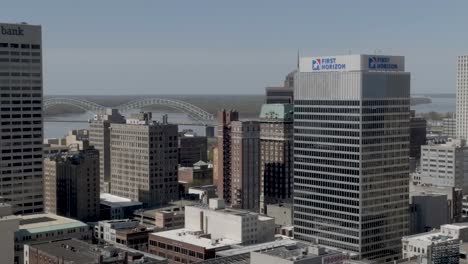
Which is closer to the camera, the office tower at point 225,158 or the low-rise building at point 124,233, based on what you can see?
the low-rise building at point 124,233

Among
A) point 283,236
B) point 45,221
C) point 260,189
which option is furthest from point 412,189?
point 45,221

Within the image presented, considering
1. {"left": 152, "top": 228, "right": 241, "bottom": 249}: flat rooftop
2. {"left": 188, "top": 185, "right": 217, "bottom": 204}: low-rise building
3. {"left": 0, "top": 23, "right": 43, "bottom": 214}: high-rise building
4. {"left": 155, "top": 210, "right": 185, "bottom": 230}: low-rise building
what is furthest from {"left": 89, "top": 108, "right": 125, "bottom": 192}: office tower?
{"left": 152, "top": 228, "right": 241, "bottom": 249}: flat rooftop

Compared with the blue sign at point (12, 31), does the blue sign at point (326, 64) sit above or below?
below

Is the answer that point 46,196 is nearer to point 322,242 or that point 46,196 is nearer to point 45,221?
point 45,221

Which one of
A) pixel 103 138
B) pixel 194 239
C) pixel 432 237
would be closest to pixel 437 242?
pixel 432 237

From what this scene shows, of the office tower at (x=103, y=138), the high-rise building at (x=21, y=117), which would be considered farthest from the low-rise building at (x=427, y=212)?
the office tower at (x=103, y=138)

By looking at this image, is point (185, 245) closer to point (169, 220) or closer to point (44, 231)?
point (44, 231)

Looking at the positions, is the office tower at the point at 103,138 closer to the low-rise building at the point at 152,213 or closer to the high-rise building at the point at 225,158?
the high-rise building at the point at 225,158
